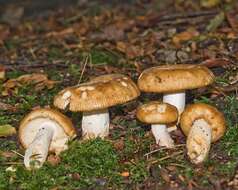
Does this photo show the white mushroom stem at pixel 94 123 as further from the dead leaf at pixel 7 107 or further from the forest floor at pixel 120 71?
the dead leaf at pixel 7 107

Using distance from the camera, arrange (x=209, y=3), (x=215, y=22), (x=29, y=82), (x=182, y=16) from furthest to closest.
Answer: (x=209, y=3) < (x=182, y=16) < (x=215, y=22) < (x=29, y=82)

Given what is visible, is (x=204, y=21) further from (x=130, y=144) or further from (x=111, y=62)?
(x=130, y=144)

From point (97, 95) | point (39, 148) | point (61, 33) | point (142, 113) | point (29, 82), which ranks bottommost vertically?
point (61, 33)

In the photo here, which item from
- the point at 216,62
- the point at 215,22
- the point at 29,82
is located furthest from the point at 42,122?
the point at 215,22

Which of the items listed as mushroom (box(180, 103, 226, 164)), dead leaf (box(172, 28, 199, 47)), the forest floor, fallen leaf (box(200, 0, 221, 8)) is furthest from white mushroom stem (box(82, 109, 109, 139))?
fallen leaf (box(200, 0, 221, 8))

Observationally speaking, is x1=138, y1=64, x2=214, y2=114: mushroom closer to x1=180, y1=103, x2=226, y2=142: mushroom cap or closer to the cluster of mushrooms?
the cluster of mushrooms

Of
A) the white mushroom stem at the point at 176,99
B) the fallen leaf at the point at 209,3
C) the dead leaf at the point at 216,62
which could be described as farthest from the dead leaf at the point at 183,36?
the white mushroom stem at the point at 176,99

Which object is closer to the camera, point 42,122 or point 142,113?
point 142,113

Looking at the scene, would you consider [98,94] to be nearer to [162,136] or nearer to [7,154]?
[162,136]
